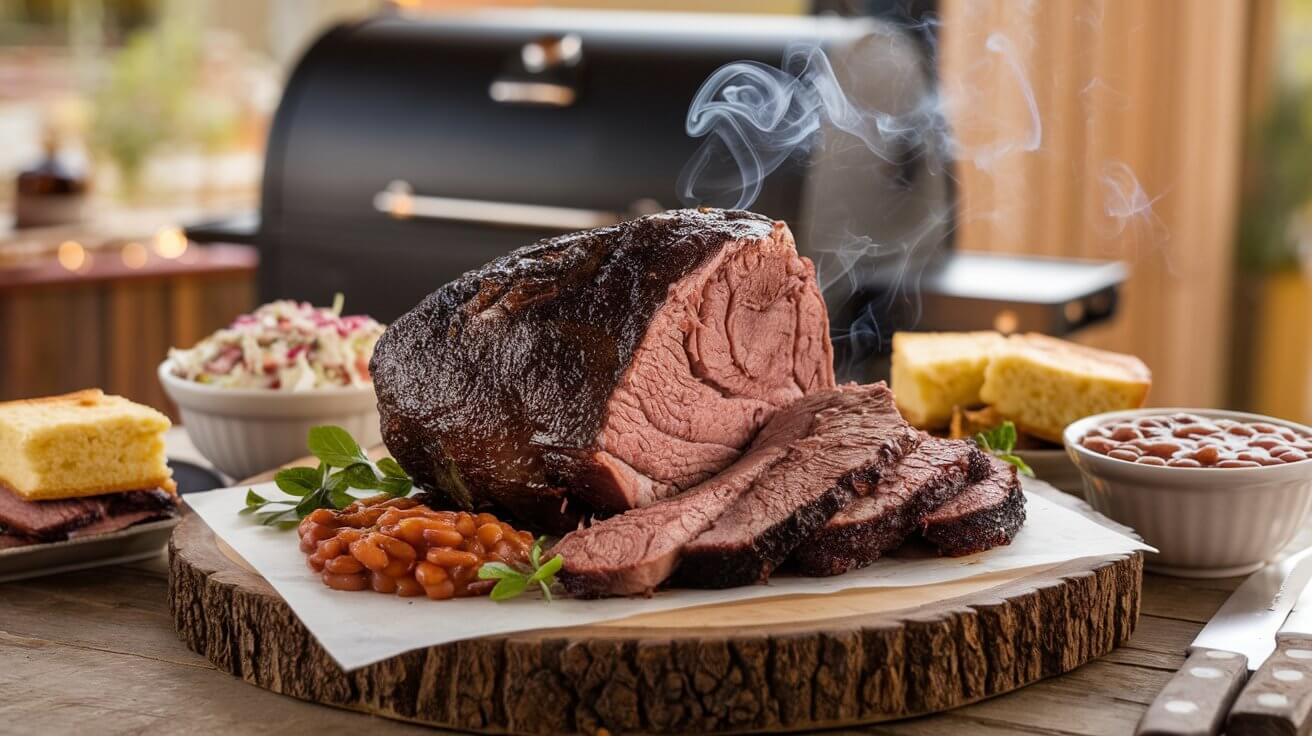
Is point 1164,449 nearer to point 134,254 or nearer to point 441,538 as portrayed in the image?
point 441,538

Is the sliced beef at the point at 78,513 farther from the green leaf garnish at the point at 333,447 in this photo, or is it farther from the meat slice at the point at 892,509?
the meat slice at the point at 892,509

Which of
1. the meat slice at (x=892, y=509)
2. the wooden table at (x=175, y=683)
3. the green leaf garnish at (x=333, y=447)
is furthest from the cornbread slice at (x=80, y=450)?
the meat slice at (x=892, y=509)

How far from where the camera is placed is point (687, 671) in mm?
2031

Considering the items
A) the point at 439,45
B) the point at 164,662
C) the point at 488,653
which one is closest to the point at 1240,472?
the point at 488,653

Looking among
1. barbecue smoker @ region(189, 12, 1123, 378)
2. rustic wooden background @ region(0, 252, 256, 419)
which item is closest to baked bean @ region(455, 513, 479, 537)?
barbecue smoker @ region(189, 12, 1123, 378)

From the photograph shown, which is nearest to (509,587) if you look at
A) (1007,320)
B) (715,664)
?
(715,664)

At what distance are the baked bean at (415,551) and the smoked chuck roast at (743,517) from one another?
0.42ft

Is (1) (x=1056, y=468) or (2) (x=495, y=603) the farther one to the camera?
(1) (x=1056, y=468)

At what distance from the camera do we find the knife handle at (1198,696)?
6.34 feet

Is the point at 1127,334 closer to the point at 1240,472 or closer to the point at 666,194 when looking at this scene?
the point at 666,194

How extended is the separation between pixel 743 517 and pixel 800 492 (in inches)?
4.1

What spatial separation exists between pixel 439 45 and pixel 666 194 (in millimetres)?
1141

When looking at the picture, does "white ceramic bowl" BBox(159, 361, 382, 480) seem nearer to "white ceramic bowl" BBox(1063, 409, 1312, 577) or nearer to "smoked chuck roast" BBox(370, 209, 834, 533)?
"smoked chuck roast" BBox(370, 209, 834, 533)

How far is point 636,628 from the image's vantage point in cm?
208
